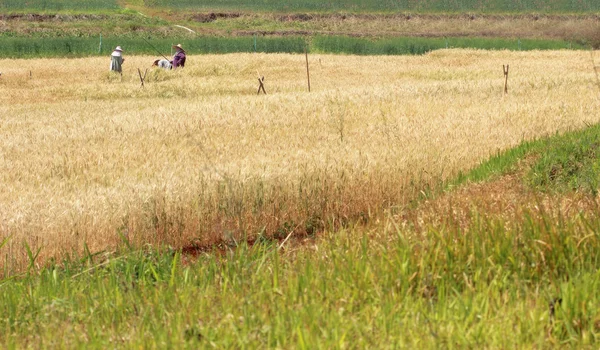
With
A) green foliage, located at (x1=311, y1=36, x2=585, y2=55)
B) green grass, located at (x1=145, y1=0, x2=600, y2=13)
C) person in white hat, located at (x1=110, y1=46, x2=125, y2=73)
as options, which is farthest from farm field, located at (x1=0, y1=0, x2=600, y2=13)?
person in white hat, located at (x1=110, y1=46, x2=125, y2=73)

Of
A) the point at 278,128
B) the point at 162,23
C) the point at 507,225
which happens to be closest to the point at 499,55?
the point at 278,128

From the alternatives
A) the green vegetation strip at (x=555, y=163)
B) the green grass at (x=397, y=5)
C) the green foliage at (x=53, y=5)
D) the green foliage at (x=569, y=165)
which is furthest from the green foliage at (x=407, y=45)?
the green foliage at (x=569, y=165)

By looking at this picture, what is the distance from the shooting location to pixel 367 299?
4.13 meters

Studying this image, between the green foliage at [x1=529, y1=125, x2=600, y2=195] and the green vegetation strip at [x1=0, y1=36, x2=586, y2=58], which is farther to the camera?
the green vegetation strip at [x1=0, y1=36, x2=586, y2=58]

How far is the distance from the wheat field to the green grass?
144ft

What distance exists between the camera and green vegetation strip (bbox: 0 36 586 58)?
3800cm

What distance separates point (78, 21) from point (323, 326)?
54.4 meters

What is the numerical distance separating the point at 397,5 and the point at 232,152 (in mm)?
59351

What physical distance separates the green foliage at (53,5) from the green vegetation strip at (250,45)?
20.4 m

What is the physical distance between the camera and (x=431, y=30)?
58.9 m

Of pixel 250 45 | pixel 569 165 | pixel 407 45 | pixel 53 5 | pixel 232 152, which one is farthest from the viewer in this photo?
pixel 53 5

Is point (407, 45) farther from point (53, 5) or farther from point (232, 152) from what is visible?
point (232, 152)

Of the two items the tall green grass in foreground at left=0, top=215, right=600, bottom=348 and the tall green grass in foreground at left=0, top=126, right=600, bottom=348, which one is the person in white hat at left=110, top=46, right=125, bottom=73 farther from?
the tall green grass in foreground at left=0, top=215, right=600, bottom=348

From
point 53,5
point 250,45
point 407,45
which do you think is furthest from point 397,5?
point 250,45
